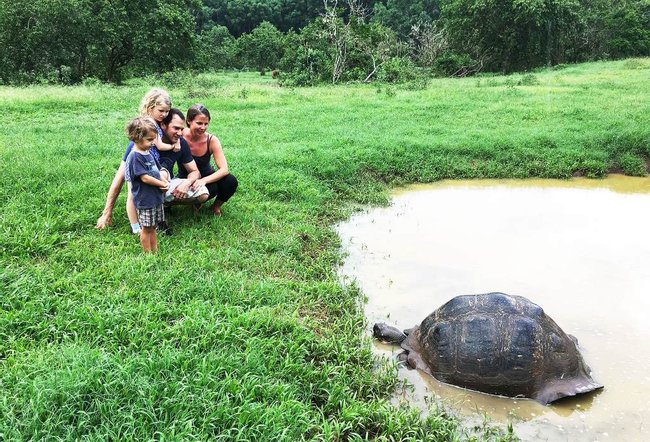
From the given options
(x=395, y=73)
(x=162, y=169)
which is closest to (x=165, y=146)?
(x=162, y=169)

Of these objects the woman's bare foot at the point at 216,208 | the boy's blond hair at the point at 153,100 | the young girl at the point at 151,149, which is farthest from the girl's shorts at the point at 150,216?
the woman's bare foot at the point at 216,208

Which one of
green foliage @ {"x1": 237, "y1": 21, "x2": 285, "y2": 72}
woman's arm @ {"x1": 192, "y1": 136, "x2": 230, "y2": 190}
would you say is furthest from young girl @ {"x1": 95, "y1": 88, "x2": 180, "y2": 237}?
green foliage @ {"x1": 237, "y1": 21, "x2": 285, "y2": 72}

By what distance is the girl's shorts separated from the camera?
448 centimetres

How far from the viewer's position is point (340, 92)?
59.1 feet

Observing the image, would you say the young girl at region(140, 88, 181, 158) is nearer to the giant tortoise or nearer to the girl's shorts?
the girl's shorts

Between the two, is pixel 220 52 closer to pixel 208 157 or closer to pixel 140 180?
pixel 208 157

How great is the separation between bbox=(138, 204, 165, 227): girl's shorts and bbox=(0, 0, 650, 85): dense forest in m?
19.2

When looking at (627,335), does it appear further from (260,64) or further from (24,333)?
(260,64)

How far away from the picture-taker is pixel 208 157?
5.70 meters

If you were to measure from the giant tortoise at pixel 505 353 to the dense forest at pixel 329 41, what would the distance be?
1987 centimetres

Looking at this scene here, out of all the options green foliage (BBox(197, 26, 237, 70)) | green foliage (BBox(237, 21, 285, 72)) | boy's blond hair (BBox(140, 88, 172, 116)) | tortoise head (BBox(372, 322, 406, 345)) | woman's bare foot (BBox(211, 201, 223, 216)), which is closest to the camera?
tortoise head (BBox(372, 322, 406, 345))

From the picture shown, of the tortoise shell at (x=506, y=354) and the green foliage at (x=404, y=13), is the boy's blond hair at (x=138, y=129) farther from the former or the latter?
the green foliage at (x=404, y=13)

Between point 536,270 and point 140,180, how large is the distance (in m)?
4.05

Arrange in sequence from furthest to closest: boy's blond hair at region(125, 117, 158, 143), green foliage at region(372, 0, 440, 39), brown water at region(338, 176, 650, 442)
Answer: green foliage at region(372, 0, 440, 39), boy's blond hair at region(125, 117, 158, 143), brown water at region(338, 176, 650, 442)
